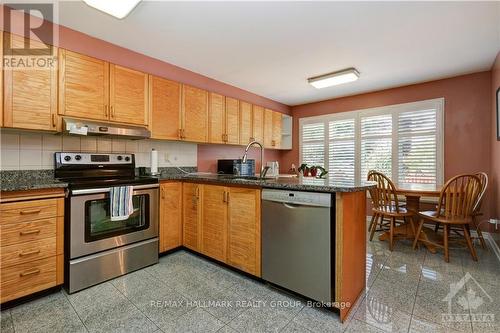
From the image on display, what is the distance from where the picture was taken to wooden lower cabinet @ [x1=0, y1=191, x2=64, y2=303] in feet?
5.54

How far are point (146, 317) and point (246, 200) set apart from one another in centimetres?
112

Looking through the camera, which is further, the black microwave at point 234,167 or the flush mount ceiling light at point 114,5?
the black microwave at point 234,167

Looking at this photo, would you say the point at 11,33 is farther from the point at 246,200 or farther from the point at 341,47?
the point at 341,47

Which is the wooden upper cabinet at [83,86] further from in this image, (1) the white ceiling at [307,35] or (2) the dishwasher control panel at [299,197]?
(2) the dishwasher control panel at [299,197]

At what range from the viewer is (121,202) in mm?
2146

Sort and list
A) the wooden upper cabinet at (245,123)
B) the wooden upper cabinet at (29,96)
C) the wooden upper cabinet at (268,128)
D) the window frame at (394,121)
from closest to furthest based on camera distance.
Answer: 1. the wooden upper cabinet at (29,96)
2. the window frame at (394,121)
3. the wooden upper cabinet at (245,123)
4. the wooden upper cabinet at (268,128)

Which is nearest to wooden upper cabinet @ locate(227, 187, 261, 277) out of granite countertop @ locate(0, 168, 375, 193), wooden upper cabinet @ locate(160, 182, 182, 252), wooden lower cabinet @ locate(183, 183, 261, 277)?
wooden lower cabinet @ locate(183, 183, 261, 277)

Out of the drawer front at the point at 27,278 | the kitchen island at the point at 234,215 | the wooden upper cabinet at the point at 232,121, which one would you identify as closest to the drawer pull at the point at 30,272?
the drawer front at the point at 27,278

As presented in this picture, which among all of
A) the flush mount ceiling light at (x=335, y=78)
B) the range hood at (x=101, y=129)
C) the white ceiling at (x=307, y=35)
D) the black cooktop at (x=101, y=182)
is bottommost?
the black cooktop at (x=101, y=182)

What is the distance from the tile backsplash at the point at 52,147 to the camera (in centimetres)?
210

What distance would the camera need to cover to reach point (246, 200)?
2.11 meters

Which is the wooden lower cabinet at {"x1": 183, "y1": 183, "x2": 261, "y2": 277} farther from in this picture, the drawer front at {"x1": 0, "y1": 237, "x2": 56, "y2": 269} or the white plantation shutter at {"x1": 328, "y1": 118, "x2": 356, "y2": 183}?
the white plantation shutter at {"x1": 328, "y1": 118, "x2": 356, "y2": 183}

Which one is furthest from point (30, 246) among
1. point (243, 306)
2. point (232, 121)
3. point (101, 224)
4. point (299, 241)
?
point (232, 121)

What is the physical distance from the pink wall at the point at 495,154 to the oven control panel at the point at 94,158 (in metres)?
4.43
